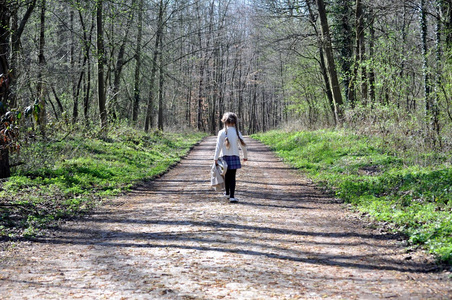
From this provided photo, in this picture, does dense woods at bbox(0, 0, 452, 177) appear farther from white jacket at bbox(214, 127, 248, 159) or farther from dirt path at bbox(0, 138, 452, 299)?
white jacket at bbox(214, 127, 248, 159)

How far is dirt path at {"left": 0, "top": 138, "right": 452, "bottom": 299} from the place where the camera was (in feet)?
14.1

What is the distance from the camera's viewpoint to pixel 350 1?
74.8 feet

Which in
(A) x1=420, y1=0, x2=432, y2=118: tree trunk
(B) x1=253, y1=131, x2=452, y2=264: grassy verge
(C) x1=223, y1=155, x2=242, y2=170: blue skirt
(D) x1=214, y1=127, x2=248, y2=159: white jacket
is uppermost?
(A) x1=420, y1=0, x2=432, y2=118: tree trunk

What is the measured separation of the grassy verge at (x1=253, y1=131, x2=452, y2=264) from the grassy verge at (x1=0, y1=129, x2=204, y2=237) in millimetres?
5735

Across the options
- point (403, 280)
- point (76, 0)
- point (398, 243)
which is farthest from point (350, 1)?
point (403, 280)

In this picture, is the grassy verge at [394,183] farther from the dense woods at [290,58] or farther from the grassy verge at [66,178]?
the grassy verge at [66,178]

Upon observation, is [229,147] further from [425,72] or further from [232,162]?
[425,72]

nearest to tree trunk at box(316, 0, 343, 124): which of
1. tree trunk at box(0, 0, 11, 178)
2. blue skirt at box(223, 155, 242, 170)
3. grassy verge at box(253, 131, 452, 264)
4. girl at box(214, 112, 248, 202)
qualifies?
grassy verge at box(253, 131, 452, 264)

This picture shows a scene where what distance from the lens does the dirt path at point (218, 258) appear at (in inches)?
170

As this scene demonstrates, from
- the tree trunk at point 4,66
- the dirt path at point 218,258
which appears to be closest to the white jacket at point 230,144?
the dirt path at point 218,258

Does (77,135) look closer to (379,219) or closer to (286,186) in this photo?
(286,186)

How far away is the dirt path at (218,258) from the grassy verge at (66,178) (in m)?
0.71

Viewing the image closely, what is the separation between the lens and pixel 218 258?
5.39 m

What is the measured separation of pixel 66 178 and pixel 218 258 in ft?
24.2
